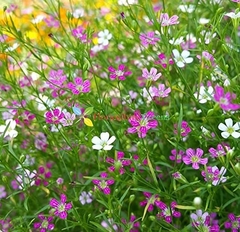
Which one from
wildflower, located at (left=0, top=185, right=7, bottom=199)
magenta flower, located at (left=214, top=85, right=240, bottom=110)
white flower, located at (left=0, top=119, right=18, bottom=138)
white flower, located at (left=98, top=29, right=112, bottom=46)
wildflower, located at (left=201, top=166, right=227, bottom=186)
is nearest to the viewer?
magenta flower, located at (left=214, top=85, right=240, bottom=110)

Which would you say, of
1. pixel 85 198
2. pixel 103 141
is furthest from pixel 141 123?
pixel 85 198

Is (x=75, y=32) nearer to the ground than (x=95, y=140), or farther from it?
farther from it

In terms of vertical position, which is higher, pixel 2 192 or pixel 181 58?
pixel 181 58

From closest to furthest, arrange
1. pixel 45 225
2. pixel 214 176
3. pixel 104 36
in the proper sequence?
1. pixel 214 176
2. pixel 45 225
3. pixel 104 36

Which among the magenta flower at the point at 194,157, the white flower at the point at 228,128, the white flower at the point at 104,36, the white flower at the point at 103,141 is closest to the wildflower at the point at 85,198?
the white flower at the point at 103,141

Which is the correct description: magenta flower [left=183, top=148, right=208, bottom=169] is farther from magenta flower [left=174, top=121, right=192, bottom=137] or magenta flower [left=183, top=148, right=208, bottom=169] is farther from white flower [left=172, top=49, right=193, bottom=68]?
white flower [left=172, top=49, right=193, bottom=68]

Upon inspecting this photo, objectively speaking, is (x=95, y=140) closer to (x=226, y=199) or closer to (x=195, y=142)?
(x=195, y=142)

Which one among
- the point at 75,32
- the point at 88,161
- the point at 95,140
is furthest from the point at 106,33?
the point at 95,140

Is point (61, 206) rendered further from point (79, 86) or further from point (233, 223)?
point (233, 223)

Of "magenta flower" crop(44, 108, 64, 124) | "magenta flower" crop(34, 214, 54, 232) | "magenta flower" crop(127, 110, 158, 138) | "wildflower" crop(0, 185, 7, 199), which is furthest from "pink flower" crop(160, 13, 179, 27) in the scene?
"wildflower" crop(0, 185, 7, 199)
